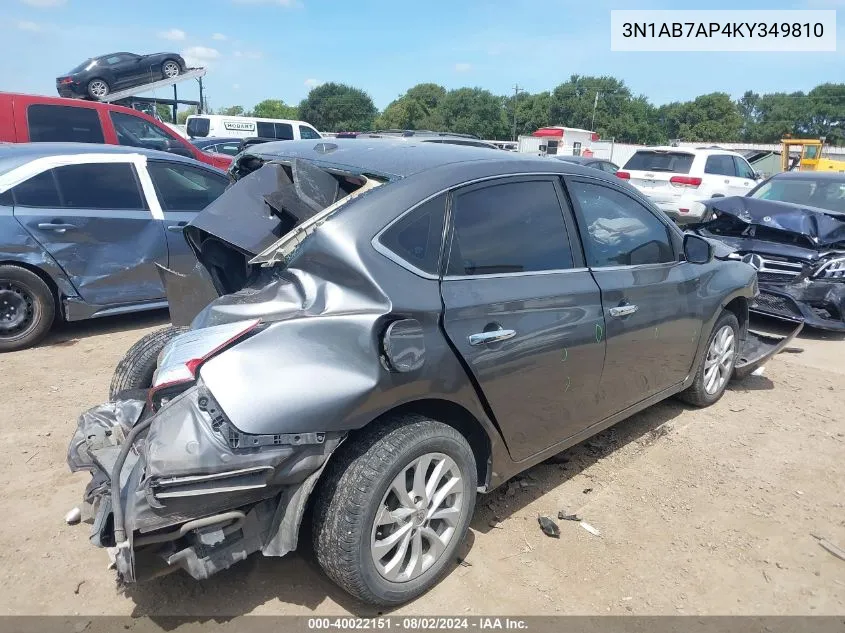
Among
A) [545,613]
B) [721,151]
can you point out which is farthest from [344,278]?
[721,151]

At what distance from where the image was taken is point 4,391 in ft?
14.0

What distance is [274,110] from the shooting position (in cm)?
9200

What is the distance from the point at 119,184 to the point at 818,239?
700 centimetres

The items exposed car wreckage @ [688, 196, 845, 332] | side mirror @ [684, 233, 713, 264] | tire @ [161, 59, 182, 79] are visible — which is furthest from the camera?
tire @ [161, 59, 182, 79]

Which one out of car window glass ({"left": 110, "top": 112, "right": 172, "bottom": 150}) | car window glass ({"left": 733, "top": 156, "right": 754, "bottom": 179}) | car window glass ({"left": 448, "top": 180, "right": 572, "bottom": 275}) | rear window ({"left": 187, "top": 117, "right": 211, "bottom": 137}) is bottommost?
car window glass ({"left": 448, "top": 180, "right": 572, "bottom": 275})

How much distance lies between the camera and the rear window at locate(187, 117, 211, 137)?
20.6m

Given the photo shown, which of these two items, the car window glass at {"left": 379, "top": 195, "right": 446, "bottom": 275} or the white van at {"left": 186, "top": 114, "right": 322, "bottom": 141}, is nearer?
the car window glass at {"left": 379, "top": 195, "right": 446, "bottom": 275}

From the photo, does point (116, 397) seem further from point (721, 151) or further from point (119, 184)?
point (721, 151)

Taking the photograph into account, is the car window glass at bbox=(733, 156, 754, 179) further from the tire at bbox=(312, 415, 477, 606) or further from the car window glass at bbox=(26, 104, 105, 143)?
the tire at bbox=(312, 415, 477, 606)

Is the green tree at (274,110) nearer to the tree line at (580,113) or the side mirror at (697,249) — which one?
the tree line at (580,113)

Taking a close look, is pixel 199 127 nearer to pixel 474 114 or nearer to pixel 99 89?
pixel 99 89

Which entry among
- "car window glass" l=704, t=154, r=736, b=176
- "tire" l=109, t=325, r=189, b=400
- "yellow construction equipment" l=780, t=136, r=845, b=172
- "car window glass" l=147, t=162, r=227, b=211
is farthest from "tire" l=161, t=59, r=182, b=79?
"yellow construction equipment" l=780, t=136, r=845, b=172

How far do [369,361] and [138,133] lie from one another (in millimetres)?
8441

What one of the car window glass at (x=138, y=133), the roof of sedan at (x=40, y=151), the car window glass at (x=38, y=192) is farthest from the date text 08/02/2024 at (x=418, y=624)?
the car window glass at (x=138, y=133)
